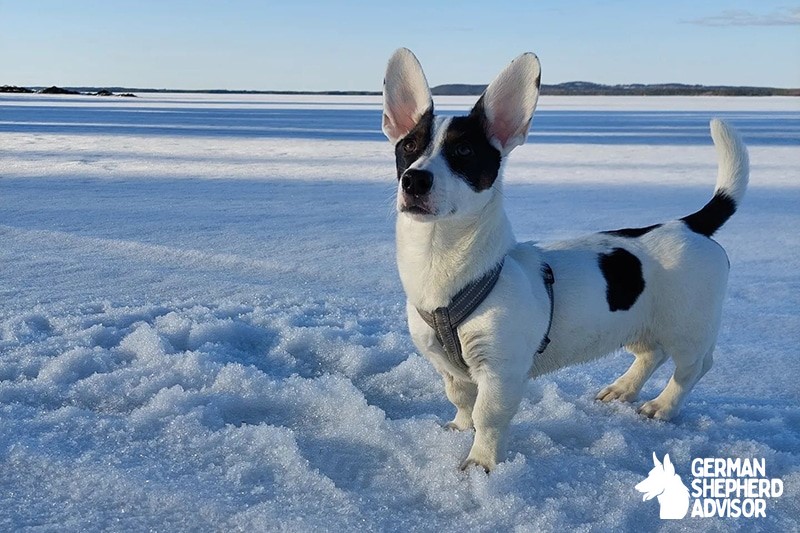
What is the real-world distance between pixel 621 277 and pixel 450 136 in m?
0.81

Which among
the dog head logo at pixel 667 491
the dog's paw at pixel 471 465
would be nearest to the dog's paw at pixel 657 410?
the dog head logo at pixel 667 491

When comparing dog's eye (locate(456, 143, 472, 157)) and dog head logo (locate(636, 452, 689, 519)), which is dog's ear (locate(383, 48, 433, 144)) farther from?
dog head logo (locate(636, 452, 689, 519))

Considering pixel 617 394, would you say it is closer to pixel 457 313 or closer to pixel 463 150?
pixel 457 313

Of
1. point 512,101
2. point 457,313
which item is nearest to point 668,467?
point 457,313

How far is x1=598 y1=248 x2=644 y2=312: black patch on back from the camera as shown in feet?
8.59

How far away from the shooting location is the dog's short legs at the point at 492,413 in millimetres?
2355

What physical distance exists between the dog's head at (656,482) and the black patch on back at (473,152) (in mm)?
986

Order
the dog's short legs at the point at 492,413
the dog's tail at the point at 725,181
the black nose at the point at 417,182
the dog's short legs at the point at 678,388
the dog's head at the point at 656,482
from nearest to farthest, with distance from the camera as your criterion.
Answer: the black nose at the point at 417,182 < the dog's head at the point at 656,482 < the dog's short legs at the point at 492,413 < the dog's short legs at the point at 678,388 < the dog's tail at the point at 725,181

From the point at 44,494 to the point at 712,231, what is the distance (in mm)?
2414

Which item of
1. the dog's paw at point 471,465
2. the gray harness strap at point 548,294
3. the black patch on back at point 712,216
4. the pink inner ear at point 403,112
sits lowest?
the dog's paw at point 471,465

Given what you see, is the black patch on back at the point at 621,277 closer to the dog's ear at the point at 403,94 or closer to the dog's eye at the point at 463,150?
the dog's eye at the point at 463,150

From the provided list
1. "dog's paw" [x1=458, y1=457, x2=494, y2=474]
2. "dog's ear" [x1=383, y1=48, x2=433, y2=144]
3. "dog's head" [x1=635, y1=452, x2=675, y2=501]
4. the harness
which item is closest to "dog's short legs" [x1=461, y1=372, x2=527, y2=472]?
"dog's paw" [x1=458, y1=457, x2=494, y2=474]

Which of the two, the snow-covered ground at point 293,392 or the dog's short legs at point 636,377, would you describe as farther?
the dog's short legs at point 636,377

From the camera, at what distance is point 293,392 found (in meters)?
2.89
